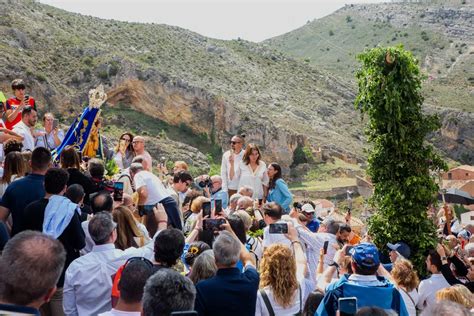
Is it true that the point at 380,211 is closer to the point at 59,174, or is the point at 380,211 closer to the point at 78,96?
the point at 59,174

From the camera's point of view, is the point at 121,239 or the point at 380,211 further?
the point at 380,211

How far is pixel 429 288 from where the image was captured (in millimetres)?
6535

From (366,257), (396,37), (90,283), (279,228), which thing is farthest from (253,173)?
(396,37)

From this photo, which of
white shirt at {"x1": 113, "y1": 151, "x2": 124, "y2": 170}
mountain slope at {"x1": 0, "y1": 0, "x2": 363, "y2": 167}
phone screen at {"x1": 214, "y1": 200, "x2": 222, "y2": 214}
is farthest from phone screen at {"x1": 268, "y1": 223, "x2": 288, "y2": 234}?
mountain slope at {"x1": 0, "y1": 0, "x2": 363, "y2": 167}

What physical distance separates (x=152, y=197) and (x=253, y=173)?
3116 millimetres

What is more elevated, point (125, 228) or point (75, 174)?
point (75, 174)

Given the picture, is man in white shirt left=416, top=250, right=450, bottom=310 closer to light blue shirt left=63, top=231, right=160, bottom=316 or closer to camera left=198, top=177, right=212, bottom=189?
light blue shirt left=63, top=231, right=160, bottom=316

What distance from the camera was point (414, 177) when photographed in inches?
364

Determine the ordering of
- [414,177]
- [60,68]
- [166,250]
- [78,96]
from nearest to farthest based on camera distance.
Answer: [166,250] → [414,177] → [78,96] → [60,68]

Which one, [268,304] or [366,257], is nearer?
[366,257]

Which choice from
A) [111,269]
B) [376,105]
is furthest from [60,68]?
[111,269]

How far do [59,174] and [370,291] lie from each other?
2.86 metres

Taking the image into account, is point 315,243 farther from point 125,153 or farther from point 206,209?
point 125,153

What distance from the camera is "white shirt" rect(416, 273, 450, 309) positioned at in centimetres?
Answer: 647
